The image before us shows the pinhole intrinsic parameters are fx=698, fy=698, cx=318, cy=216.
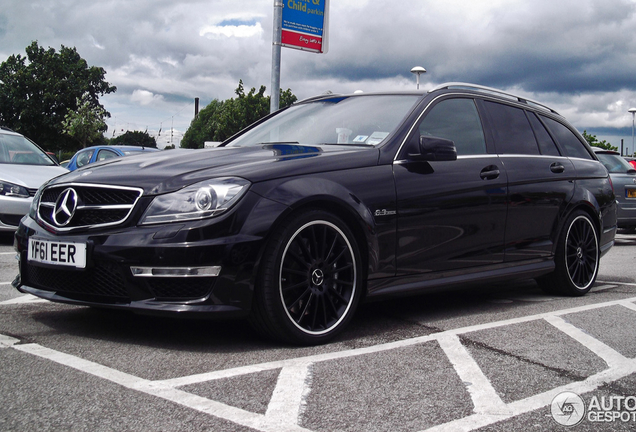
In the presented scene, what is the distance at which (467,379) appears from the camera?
316cm

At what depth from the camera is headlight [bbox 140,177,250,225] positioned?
3.44m

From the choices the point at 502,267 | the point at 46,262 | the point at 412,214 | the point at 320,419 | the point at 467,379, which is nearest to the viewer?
the point at 320,419

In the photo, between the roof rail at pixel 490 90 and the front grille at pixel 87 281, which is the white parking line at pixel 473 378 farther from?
the roof rail at pixel 490 90

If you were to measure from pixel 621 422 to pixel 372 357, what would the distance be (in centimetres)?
122

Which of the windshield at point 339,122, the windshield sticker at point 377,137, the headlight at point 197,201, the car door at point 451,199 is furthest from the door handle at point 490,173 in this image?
the headlight at point 197,201

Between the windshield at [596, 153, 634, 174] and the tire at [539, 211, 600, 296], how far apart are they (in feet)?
23.6

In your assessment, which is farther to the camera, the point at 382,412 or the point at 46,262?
the point at 46,262

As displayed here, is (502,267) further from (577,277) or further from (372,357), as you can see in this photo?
(372,357)

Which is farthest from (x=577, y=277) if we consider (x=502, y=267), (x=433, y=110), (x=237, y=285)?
(x=237, y=285)

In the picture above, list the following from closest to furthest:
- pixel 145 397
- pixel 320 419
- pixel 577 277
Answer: pixel 320 419, pixel 145 397, pixel 577 277

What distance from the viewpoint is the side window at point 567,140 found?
6.12 meters

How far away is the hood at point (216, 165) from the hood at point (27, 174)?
16.5 ft

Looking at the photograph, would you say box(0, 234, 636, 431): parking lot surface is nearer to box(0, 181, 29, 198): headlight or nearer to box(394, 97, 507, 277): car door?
box(394, 97, 507, 277): car door

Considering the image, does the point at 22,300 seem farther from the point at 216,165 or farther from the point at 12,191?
the point at 12,191
